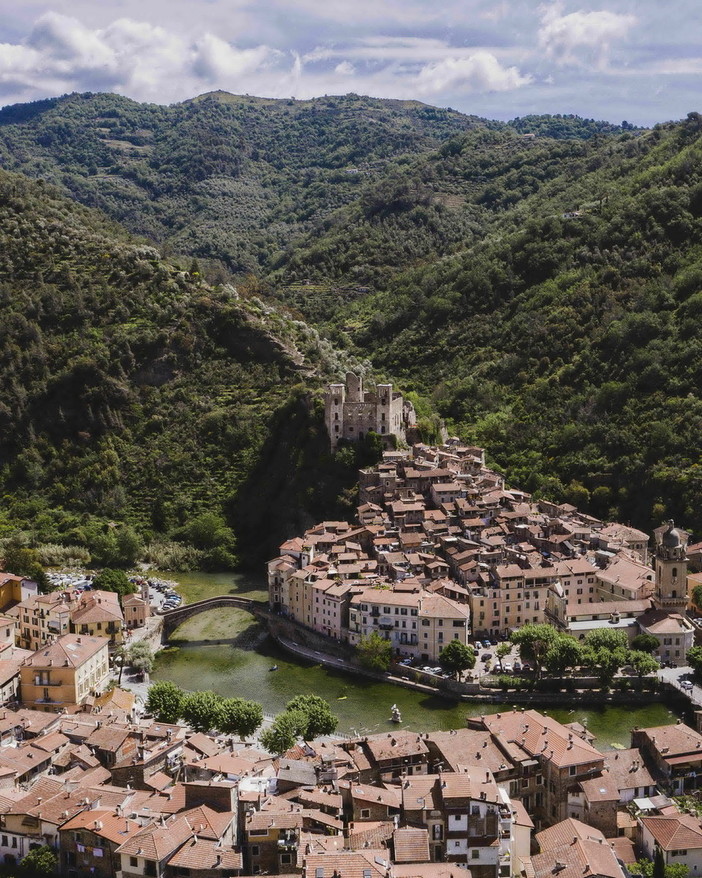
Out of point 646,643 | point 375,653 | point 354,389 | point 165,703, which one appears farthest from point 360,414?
point 165,703

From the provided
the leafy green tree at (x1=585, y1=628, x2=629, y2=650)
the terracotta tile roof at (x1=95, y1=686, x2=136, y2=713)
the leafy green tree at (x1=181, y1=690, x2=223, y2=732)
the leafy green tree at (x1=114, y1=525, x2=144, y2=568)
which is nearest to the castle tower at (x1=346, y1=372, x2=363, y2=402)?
the leafy green tree at (x1=114, y1=525, x2=144, y2=568)

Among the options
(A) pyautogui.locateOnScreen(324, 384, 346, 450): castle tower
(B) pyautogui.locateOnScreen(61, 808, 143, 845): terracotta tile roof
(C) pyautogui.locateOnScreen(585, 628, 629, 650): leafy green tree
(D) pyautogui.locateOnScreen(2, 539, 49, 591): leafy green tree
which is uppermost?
(A) pyautogui.locateOnScreen(324, 384, 346, 450): castle tower

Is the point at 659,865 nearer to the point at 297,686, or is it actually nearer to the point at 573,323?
the point at 297,686

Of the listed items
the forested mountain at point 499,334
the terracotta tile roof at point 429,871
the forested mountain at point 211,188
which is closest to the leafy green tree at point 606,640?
the forested mountain at point 499,334

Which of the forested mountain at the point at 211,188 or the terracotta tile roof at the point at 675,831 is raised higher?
the forested mountain at the point at 211,188

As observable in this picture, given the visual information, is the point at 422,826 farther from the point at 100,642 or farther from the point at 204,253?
the point at 204,253

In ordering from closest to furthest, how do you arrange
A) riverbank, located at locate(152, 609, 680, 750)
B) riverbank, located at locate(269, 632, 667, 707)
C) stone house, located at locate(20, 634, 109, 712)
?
stone house, located at locate(20, 634, 109, 712)
riverbank, located at locate(152, 609, 680, 750)
riverbank, located at locate(269, 632, 667, 707)

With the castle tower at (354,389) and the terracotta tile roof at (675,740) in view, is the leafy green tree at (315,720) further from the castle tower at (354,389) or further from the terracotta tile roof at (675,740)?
the castle tower at (354,389)

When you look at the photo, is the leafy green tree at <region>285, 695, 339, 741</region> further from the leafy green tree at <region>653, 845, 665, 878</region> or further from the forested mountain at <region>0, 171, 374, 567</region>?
the forested mountain at <region>0, 171, 374, 567</region>

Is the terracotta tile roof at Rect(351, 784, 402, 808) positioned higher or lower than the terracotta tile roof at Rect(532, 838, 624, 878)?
higher
